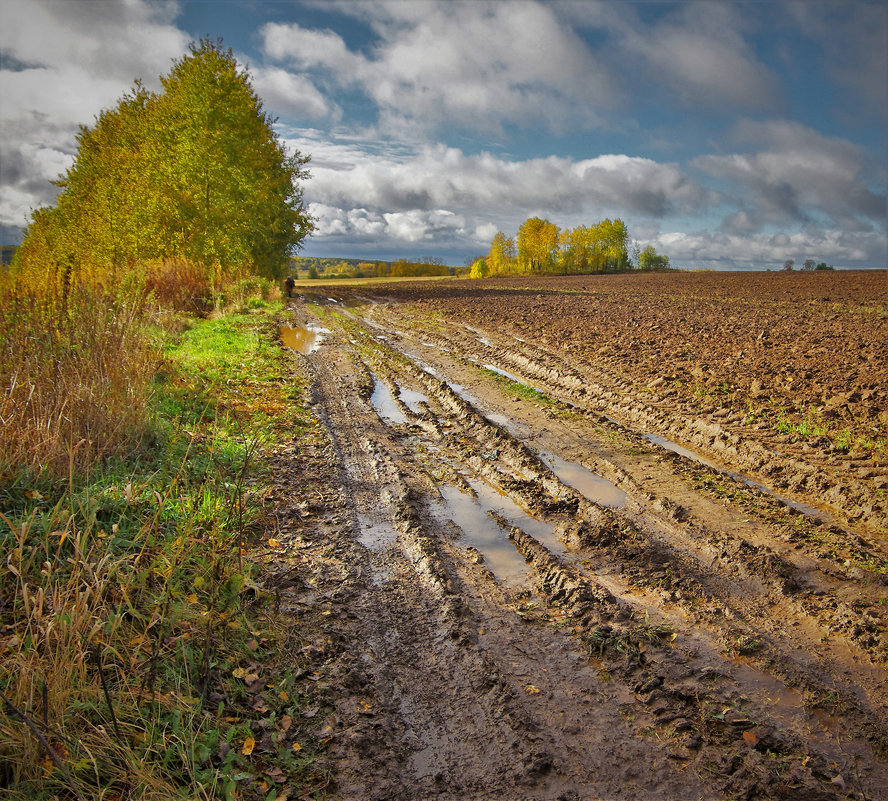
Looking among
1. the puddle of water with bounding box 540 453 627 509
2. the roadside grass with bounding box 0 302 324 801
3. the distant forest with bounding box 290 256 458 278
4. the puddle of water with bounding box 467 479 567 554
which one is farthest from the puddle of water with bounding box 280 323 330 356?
the distant forest with bounding box 290 256 458 278

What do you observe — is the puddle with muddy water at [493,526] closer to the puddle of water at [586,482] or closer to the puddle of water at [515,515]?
the puddle of water at [515,515]

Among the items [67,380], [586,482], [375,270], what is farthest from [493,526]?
[375,270]

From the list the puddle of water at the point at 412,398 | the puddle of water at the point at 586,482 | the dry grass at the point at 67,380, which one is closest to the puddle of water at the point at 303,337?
the puddle of water at the point at 412,398

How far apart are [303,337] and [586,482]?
1176cm

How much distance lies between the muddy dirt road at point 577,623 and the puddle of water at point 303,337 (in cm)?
745

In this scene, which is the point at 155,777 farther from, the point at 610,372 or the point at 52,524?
the point at 610,372

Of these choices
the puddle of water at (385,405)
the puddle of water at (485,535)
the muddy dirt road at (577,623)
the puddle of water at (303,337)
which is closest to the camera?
the muddy dirt road at (577,623)

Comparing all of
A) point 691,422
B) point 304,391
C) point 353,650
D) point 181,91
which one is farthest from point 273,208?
point 353,650

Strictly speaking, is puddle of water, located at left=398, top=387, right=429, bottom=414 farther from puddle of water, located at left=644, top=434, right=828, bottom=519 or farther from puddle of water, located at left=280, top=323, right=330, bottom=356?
puddle of water, located at left=280, top=323, right=330, bottom=356

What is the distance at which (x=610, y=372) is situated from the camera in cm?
1082

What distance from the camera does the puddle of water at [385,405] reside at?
325 inches

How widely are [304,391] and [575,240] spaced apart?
82017 mm

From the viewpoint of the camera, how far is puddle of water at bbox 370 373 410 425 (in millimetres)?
8253

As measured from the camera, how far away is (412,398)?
30.9 feet
